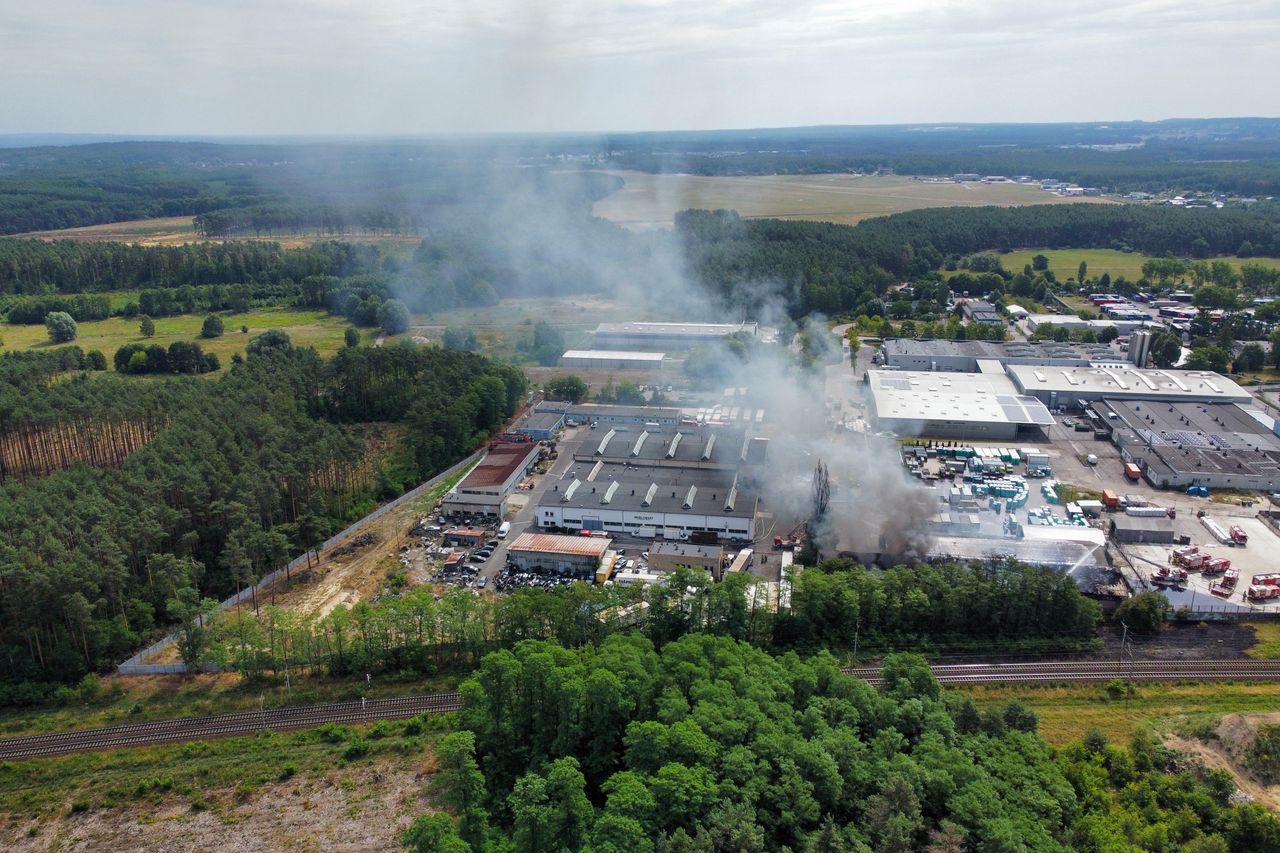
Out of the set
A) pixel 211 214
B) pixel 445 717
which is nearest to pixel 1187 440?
pixel 445 717

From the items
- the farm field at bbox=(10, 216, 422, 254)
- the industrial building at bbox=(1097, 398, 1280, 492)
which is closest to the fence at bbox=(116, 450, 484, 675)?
the industrial building at bbox=(1097, 398, 1280, 492)

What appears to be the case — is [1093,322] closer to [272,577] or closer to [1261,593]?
[1261,593]

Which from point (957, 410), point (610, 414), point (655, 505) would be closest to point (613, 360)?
point (610, 414)

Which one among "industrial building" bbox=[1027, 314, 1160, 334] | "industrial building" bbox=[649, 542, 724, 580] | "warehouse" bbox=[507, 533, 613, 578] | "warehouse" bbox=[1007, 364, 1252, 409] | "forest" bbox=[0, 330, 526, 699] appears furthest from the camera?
"industrial building" bbox=[1027, 314, 1160, 334]

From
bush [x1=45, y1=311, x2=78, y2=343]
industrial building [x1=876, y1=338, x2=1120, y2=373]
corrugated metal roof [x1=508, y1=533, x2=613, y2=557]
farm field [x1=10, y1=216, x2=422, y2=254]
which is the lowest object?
corrugated metal roof [x1=508, y1=533, x2=613, y2=557]

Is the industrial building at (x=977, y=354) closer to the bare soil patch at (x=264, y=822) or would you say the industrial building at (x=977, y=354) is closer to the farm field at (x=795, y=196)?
the farm field at (x=795, y=196)

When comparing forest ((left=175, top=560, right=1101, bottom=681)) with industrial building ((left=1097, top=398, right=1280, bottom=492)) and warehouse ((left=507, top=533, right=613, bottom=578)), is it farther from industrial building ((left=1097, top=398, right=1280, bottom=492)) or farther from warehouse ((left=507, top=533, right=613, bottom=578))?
industrial building ((left=1097, top=398, right=1280, bottom=492))
